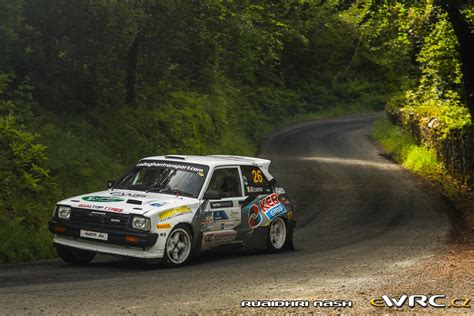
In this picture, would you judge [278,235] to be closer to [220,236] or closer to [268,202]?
[268,202]

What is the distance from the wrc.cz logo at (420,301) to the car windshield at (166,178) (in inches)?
161

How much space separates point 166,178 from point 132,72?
30.7 ft

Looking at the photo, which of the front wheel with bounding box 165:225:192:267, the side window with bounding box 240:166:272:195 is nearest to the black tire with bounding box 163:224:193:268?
the front wheel with bounding box 165:225:192:267

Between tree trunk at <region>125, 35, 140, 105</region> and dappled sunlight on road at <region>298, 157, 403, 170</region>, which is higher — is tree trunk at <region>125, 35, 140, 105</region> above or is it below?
above

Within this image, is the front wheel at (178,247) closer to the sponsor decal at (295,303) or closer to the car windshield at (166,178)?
the car windshield at (166,178)

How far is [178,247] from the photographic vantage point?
35.9 feet

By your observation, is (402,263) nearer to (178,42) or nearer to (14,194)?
(14,194)

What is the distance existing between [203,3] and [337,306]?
1382 cm

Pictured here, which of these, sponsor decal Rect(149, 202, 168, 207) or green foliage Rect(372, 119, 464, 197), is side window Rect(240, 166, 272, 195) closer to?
sponsor decal Rect(149, 202, 168, 207)

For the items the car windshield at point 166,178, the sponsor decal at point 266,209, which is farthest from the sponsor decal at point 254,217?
the car windshield at point 166,178

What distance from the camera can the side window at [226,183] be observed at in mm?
12047

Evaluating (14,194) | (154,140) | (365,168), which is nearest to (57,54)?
(154,140)

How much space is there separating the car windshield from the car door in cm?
23

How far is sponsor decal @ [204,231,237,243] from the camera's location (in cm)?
1152
